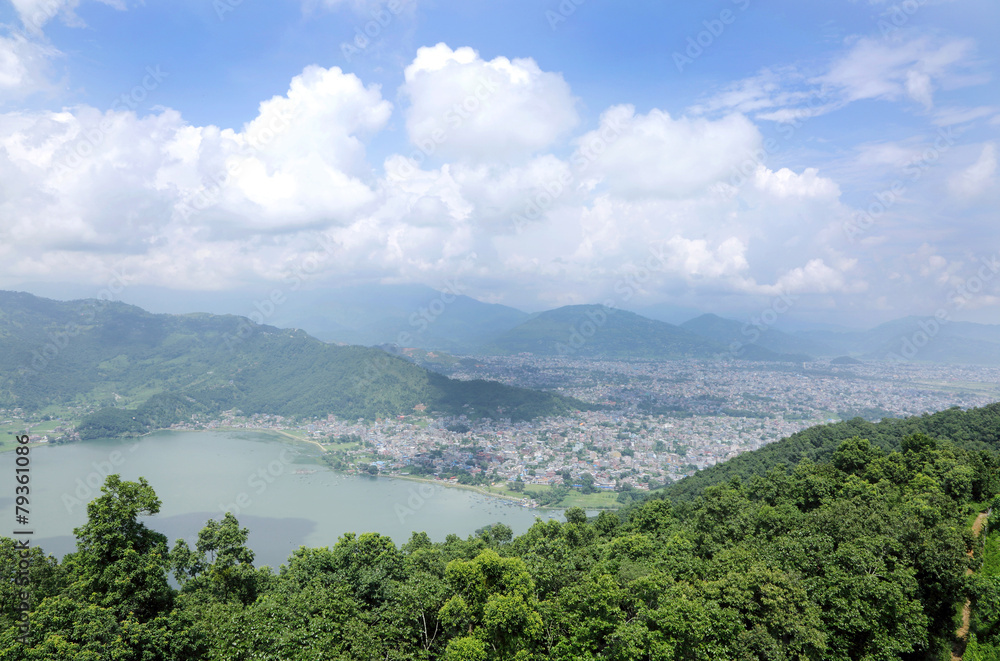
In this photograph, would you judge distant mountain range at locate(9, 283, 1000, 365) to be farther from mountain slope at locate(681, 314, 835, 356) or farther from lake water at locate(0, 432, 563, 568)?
lake water at locate(0, 432, 563, 568)

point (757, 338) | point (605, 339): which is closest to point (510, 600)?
point (605, 339)

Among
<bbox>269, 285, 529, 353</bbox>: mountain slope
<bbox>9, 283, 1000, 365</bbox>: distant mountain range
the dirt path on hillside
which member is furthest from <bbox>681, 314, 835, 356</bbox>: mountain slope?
the dirt path on hillside

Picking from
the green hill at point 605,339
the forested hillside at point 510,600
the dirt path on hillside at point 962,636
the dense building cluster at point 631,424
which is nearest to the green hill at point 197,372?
the dense building cluster at point 631,424

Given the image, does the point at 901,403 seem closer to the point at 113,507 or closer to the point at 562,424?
the point at 562,424

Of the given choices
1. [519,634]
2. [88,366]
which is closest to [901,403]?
[519,634]

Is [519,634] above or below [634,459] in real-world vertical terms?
above

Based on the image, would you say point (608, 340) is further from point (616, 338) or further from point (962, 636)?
point (962, 636)
